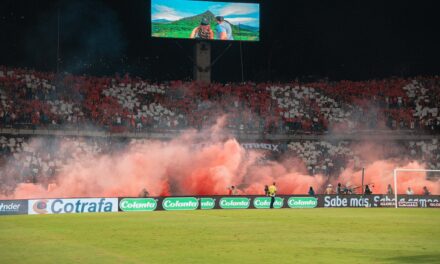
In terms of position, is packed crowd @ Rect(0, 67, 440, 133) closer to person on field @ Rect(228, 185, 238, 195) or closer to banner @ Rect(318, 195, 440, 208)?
person on field @ Rect(228, 185, 238, 195)

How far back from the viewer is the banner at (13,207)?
114ft

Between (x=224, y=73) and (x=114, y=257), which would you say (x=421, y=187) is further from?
(x=114, y=257)

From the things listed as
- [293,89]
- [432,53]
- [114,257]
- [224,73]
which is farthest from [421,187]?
[114,257]

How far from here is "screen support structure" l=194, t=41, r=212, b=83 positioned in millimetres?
55531

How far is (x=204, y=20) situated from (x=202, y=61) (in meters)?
3.56

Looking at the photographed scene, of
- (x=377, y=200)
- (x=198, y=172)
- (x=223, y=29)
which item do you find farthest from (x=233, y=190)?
(x=223, y=29)

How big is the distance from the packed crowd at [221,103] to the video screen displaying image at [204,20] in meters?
4.32

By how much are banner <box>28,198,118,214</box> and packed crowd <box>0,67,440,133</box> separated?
36.0 ft

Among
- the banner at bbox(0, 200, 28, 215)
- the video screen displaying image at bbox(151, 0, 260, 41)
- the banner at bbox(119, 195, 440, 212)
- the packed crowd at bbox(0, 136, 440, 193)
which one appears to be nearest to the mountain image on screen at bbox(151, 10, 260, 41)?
the video screen displaying image at bbox(151, 0, 260, 41)

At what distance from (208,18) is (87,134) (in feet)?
47.2

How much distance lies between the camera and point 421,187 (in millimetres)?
49750

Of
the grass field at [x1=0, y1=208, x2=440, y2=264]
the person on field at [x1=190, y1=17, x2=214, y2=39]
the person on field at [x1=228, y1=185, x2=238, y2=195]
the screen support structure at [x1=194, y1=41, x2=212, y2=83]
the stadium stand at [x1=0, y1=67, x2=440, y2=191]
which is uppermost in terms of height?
the person on field at [x1=190, y1=17, x2=214, y2=39]

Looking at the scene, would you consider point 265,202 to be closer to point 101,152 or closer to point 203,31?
point 101,152

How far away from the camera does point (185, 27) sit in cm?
5409
